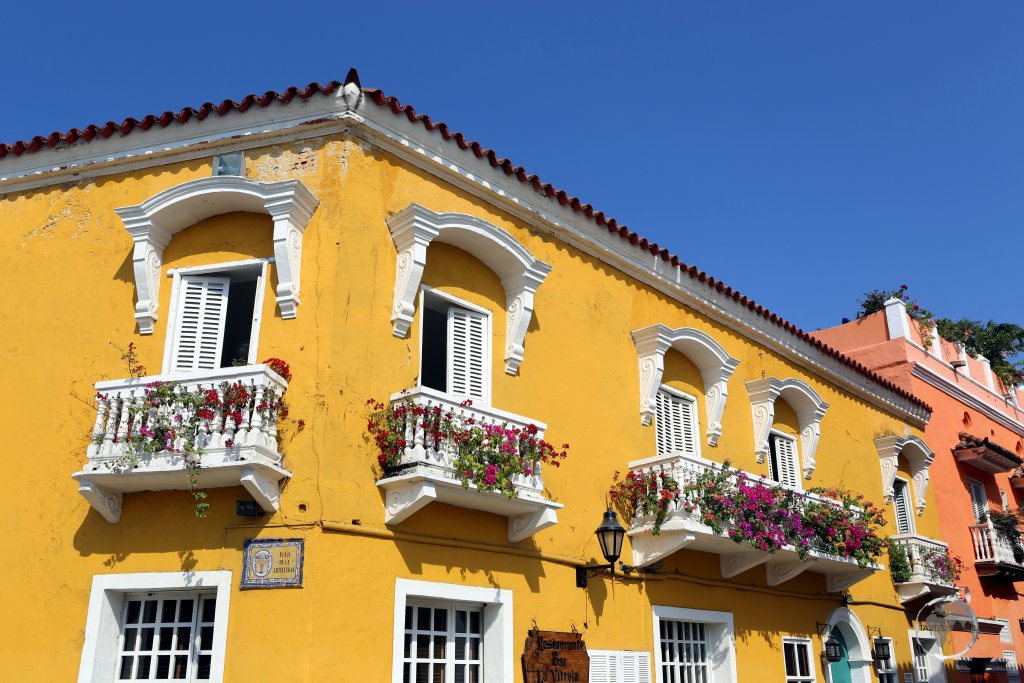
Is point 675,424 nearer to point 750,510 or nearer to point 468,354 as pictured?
point 750,510

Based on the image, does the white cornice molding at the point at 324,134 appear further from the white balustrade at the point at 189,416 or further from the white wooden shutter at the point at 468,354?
the white balustrade at the point at 189,416

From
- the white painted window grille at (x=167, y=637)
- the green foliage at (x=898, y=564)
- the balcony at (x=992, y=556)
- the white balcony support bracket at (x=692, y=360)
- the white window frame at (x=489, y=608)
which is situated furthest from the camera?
the balcony at (x=992, y=556)

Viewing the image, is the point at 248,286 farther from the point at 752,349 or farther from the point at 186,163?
the point at 752,349

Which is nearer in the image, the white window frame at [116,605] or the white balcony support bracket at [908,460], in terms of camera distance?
the white window frame at [116,605]

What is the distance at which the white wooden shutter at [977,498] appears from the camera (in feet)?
72.3

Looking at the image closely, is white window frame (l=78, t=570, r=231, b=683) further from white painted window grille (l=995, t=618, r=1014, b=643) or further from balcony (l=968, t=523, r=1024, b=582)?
white painted window grille (l=995, t=618, r=1014, b=643)

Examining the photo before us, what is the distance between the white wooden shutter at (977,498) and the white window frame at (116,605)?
19.0 metres

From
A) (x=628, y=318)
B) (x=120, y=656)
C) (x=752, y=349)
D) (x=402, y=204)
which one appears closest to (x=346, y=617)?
(x=120, y=656)

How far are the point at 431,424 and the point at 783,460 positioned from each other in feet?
28.9

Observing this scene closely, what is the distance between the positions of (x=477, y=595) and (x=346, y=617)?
1757 mm

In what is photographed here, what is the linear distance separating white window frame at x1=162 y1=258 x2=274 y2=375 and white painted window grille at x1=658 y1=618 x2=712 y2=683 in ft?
22.5

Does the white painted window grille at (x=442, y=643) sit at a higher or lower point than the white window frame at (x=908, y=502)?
lower

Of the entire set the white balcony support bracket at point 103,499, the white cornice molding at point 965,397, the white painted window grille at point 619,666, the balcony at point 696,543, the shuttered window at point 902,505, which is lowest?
the white painted window grille at point 619,666

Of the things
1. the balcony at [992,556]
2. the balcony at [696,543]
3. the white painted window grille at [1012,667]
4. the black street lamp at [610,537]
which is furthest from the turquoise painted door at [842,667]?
the black street lamp at [610,537]
